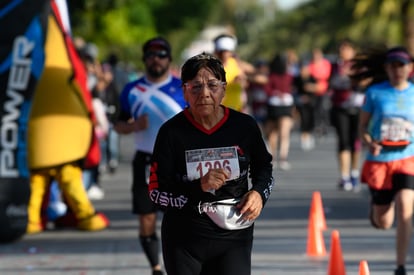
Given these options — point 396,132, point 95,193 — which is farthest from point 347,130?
point 396,132

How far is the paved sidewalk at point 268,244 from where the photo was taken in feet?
34.2

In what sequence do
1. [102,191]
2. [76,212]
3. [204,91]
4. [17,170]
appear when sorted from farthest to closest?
[102,191]
[76,212]
[17,170]
[204,91]

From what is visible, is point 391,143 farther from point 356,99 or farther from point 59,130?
point 356,99

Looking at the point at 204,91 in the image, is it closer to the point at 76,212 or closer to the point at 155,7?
the point at 76,212

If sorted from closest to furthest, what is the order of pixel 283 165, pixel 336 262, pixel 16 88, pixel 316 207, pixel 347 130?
pixel 336 262, pixel 316 207, pixel 16 88, pixel 347 130, pixel 283 165

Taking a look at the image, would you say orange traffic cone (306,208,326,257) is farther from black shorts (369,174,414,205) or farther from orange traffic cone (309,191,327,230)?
black shorts (369,174,414,205)

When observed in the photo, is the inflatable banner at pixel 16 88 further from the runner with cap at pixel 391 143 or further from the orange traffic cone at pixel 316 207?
the runner with cap at pixel 391 143

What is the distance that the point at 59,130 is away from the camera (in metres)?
12.9

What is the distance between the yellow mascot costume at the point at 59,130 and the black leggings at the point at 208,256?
6716 millimetres

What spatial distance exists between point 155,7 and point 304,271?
49.8 metres

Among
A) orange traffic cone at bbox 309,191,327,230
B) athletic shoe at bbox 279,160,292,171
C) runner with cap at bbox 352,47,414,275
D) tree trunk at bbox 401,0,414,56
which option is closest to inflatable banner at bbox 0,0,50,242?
orange traffic cone at bbox 309,191,327,230

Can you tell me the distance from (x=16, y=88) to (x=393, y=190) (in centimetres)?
437

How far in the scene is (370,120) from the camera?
32.9 ft

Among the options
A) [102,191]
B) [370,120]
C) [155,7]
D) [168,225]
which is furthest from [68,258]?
[155,7]
